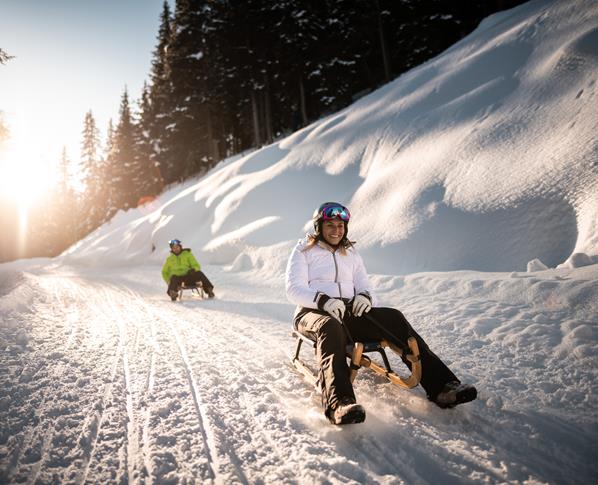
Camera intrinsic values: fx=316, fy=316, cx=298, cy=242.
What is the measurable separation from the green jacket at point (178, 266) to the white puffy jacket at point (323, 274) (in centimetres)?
621

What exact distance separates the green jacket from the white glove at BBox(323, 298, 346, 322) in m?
6.74

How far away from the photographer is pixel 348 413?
7.18ft

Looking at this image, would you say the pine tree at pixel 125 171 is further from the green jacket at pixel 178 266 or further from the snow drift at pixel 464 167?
the green jacket at pixel 178 266

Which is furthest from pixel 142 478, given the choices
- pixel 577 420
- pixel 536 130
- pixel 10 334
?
pixel 536 130

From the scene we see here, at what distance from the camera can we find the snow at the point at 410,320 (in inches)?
84.3

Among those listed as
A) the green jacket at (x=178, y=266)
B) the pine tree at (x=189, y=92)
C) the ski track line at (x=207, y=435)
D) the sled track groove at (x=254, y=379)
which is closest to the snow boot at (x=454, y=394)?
the sled track groove at (x=254, y=379)

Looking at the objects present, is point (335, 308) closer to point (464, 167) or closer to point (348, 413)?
point (348, 413)

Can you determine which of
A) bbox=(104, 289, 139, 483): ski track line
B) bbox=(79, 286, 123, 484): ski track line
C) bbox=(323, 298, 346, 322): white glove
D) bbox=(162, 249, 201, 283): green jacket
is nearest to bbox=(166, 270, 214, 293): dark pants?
bbox=(162, 249, 201, 283): green jacket

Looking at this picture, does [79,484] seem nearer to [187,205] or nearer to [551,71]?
[551,71]

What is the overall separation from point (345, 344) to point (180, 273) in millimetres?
7181

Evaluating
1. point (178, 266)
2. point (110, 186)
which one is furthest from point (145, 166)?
point (178, 266)

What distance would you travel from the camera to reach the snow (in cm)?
214

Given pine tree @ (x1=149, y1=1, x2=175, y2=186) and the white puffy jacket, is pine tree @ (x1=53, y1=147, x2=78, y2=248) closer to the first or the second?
pine tree @ (x1=149, y1=1, x2=175, y2=186)

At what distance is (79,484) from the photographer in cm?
194
